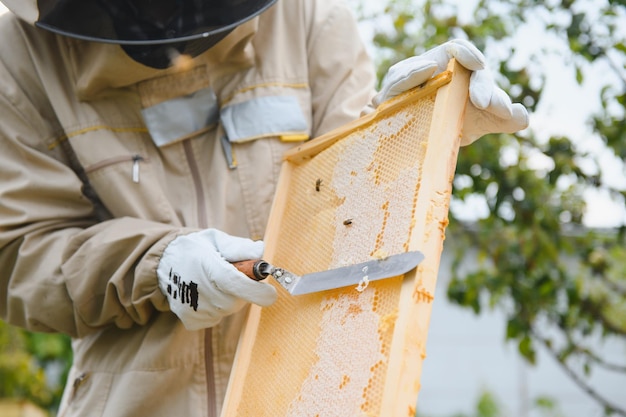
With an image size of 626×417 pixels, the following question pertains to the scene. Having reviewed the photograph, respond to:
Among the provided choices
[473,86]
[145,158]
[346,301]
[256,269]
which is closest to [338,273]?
[346,301]

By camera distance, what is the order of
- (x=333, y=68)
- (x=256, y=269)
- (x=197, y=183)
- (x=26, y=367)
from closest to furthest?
(x=256, y=269)
(x=197, y=183)
(x=333, y=68)
(x=26, y=367)

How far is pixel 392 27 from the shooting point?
133 inches

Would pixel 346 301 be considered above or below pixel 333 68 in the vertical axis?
below

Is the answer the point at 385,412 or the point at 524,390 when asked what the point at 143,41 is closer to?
the point at 385,412

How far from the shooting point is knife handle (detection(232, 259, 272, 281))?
5.14ft

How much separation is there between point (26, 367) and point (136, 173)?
4.39m

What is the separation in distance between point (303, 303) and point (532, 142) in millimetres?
1765

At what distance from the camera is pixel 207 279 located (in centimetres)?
163

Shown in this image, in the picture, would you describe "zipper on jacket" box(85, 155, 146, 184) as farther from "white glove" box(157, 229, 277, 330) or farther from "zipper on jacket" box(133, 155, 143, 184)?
"white glove" box(157, 229, 277, 330)

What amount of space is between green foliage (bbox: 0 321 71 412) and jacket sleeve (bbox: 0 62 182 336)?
13.1 feet

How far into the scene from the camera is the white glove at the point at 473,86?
4.78 ft

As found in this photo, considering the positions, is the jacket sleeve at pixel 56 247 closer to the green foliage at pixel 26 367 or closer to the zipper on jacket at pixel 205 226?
the zipper on jacket at pixel 205 226

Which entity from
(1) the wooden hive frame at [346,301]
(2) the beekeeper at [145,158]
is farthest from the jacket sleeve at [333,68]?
(1) the wooden hive frame at [346,301]

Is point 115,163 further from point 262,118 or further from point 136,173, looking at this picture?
point 262,118
